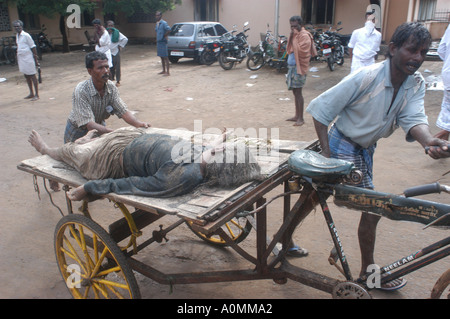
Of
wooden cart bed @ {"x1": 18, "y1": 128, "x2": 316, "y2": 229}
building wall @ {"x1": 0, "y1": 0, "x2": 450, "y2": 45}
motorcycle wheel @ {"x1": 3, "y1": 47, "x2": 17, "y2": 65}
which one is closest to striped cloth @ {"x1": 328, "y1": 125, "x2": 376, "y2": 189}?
wooden cart bed @ {"x1": 18, "y1": 128, "x2": 316, "y2": 229}

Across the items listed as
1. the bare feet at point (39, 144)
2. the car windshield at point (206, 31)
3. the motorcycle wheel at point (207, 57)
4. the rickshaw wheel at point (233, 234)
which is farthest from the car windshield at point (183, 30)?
the rickshaw wheel at point (233, 234)

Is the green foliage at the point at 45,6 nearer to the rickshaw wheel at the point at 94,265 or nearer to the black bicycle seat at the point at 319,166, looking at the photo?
the rickshaw wheel at the point at 94,265

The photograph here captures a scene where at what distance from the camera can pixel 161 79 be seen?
36.7 ft

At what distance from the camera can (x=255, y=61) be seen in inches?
476

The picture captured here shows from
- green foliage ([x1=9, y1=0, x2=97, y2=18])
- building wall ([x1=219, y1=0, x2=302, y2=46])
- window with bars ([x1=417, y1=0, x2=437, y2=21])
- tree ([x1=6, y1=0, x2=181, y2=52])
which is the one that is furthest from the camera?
tree ([x1=6, y1=0, x2=181, y2=52])

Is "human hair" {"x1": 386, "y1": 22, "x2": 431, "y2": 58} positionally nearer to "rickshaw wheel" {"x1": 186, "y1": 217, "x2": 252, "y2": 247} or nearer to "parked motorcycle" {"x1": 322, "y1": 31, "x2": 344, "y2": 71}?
"rickshaw wheel" {"x1": 186, "y1": 217, "x2": 252, "y2": 247}

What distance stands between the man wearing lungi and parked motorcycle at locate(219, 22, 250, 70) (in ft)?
33.8

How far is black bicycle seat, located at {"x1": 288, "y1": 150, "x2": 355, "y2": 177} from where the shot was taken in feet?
6.51

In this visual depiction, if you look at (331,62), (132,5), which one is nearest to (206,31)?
(331,62)

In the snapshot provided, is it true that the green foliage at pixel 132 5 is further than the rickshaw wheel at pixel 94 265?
Yes

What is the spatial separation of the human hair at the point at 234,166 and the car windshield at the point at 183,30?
11851mm

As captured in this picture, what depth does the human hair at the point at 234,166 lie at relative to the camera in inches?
86.4
